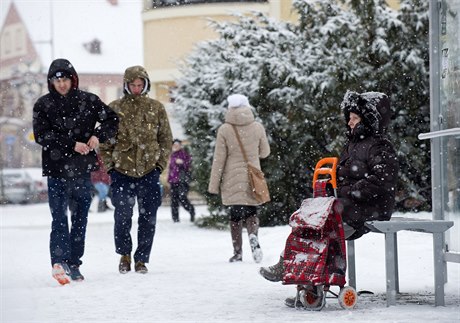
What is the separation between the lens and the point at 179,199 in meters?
21.6

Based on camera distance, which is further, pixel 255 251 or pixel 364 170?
pixel 255 251

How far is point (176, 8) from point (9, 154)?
49380 mm

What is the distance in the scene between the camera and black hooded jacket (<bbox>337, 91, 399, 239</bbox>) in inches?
318

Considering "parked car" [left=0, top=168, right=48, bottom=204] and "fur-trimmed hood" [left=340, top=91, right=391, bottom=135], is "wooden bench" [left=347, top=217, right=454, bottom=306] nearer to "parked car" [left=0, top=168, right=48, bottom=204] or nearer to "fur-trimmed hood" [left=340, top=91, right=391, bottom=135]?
"fur-trimmed hood" [left=340, top=91, right=391, bottom=135]

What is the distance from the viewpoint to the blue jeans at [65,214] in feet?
33.2

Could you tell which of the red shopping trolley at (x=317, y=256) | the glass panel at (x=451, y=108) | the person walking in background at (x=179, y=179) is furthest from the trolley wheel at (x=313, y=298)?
the person walking in background at (x=179, y=179)

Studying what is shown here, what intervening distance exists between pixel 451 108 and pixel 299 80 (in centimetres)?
833

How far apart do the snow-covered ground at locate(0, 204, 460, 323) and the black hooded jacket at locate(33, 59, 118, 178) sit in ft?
3.45

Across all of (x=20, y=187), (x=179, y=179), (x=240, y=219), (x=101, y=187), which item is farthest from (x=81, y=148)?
(x=20, y=187)

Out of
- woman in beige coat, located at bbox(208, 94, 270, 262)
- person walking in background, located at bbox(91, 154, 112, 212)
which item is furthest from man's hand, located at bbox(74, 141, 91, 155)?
person walking in background, located at bbox(91, 154, 112, 212)

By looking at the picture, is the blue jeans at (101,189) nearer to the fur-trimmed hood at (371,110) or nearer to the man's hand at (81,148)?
the man's hand at (81,148)

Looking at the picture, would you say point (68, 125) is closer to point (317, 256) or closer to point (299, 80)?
point (317, 256)

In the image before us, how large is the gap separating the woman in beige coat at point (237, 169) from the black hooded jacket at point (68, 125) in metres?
1.87

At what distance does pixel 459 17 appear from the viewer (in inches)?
354
